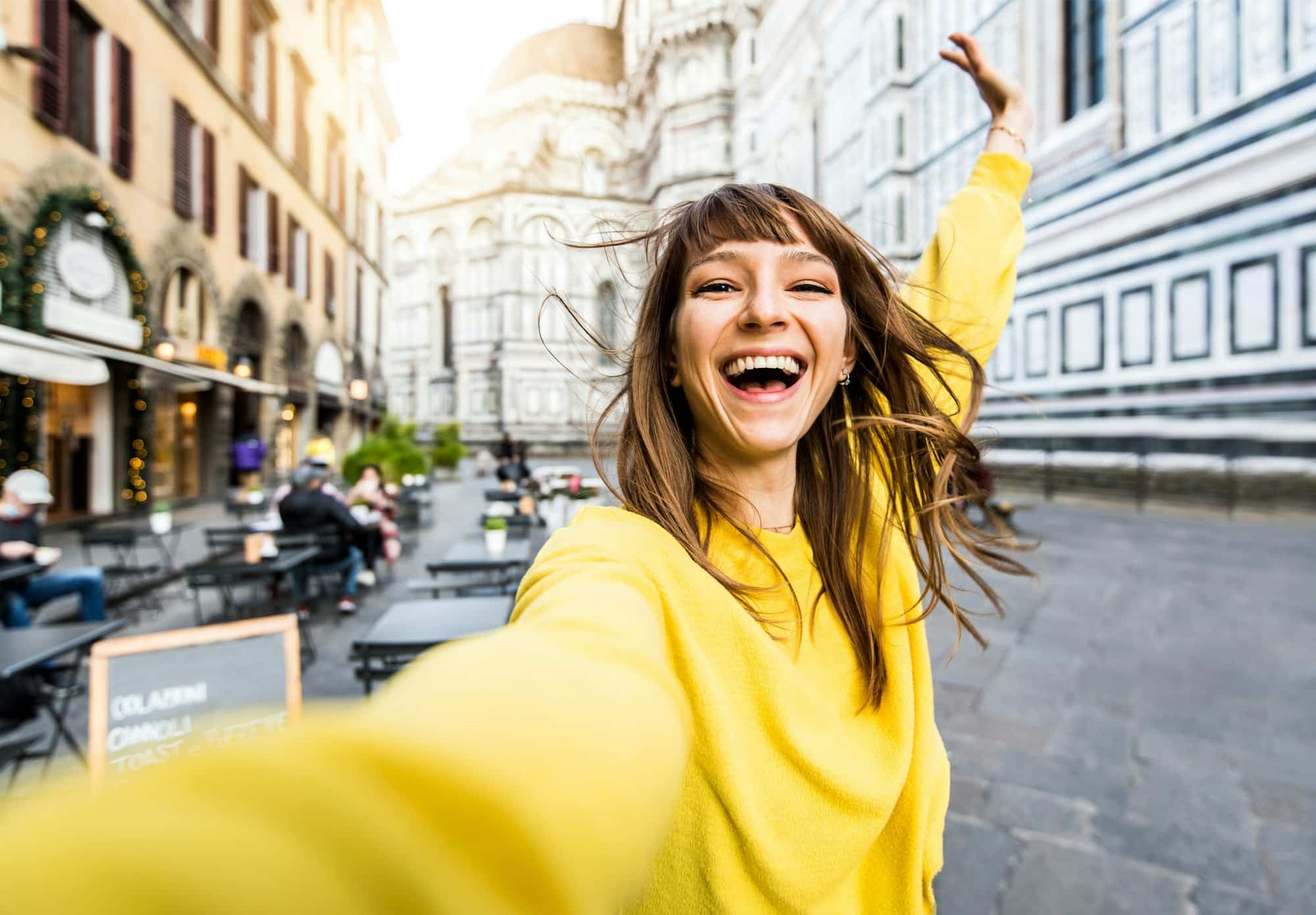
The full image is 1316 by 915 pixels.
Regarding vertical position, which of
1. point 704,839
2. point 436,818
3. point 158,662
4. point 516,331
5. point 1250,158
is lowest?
point 158,662

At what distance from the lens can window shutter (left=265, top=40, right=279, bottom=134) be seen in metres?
14.3

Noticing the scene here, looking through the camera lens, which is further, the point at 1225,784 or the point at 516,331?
the point at 516,331

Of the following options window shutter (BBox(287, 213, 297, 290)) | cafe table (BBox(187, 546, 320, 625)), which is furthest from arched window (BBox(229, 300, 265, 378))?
cafe table (BBox(187, 546, 320, 625))

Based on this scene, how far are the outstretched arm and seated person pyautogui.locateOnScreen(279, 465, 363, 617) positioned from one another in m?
5.03

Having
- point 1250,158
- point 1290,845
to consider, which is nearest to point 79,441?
point 1290,845

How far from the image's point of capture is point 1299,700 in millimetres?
3162

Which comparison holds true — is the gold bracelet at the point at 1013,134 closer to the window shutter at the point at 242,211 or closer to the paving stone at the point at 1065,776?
the paving stone at the point at 1065,776

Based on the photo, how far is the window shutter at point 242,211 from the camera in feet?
42.4

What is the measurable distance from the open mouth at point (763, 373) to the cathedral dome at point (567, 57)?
156 ft

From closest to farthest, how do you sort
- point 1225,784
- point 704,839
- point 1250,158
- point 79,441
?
point 704,839, point 1225,784, point 1250,158, point 79,441

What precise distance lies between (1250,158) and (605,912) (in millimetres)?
11668

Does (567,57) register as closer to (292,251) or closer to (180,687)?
(292,251)

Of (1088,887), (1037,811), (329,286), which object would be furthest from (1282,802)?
(329,286)

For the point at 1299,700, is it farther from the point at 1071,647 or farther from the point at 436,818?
the point at 436,818
